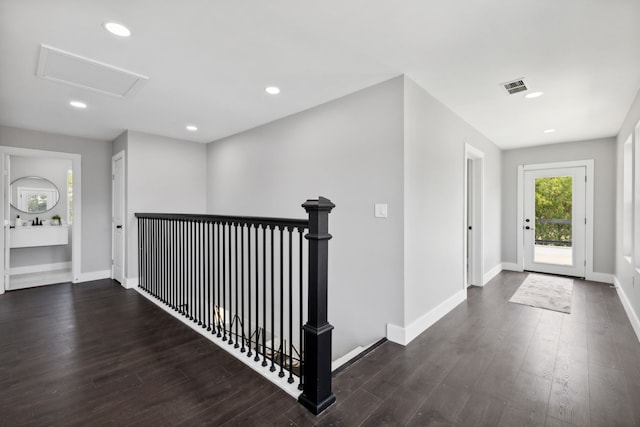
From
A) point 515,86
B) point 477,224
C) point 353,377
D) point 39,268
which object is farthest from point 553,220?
point 39,268

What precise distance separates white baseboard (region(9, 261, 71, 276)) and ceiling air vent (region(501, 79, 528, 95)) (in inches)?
306

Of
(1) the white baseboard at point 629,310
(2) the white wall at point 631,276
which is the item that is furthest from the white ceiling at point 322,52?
(1) the white baseboard at point 629,310

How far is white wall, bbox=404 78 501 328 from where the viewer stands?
2.78 metres

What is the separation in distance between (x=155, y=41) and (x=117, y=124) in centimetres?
261

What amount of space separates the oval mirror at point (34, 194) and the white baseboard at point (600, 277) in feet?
32.3

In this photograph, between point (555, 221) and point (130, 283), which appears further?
point (555, 221)

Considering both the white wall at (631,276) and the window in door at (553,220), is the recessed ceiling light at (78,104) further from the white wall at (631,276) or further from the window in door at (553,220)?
the window in door at (553,220)

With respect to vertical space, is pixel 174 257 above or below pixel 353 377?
above

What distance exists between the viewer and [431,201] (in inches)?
123

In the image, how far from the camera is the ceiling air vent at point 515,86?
2.86 metres

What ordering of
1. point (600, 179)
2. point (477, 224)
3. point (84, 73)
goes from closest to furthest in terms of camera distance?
point (84, 73)
point (477, 224)
point (600, 179)

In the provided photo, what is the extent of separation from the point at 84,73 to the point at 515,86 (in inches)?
156

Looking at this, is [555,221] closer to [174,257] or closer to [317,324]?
[317,324]

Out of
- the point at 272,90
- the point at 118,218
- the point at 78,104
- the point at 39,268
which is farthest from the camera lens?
the point at 39,268
